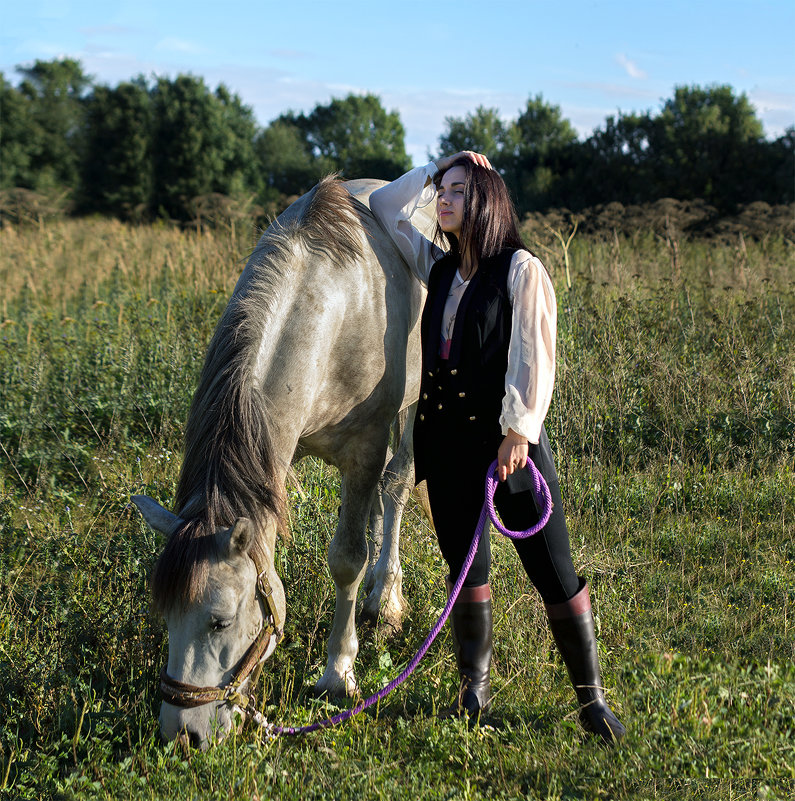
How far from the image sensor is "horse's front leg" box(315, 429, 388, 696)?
3.12 metres

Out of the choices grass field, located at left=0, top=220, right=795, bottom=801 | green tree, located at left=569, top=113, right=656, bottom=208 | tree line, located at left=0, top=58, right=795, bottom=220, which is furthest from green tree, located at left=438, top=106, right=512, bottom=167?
grass field, located at left=0, top=220, right=795, bottom=801

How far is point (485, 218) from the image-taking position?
257cm

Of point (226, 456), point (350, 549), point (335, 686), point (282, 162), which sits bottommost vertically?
point (335, 686)

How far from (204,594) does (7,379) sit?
410 cm

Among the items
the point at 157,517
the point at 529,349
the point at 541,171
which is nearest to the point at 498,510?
the point at 529,349

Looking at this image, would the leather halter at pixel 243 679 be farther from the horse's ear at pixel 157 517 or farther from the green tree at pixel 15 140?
the green tree at pixel 15 140

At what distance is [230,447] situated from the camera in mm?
2408

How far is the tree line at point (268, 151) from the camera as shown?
1659cm

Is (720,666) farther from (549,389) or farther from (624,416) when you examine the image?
(624,416)

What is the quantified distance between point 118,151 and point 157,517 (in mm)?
26649

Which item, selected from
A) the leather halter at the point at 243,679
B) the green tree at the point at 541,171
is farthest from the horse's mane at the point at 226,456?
the green tree at the point at 541,171

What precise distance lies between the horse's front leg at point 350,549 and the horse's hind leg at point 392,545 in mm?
351

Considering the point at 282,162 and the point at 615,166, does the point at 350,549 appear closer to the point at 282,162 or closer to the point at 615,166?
the point at 615,166

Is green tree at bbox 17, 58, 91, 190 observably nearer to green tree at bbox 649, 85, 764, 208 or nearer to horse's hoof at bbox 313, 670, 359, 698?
green tree at bbox 649, 85, 764, 208
